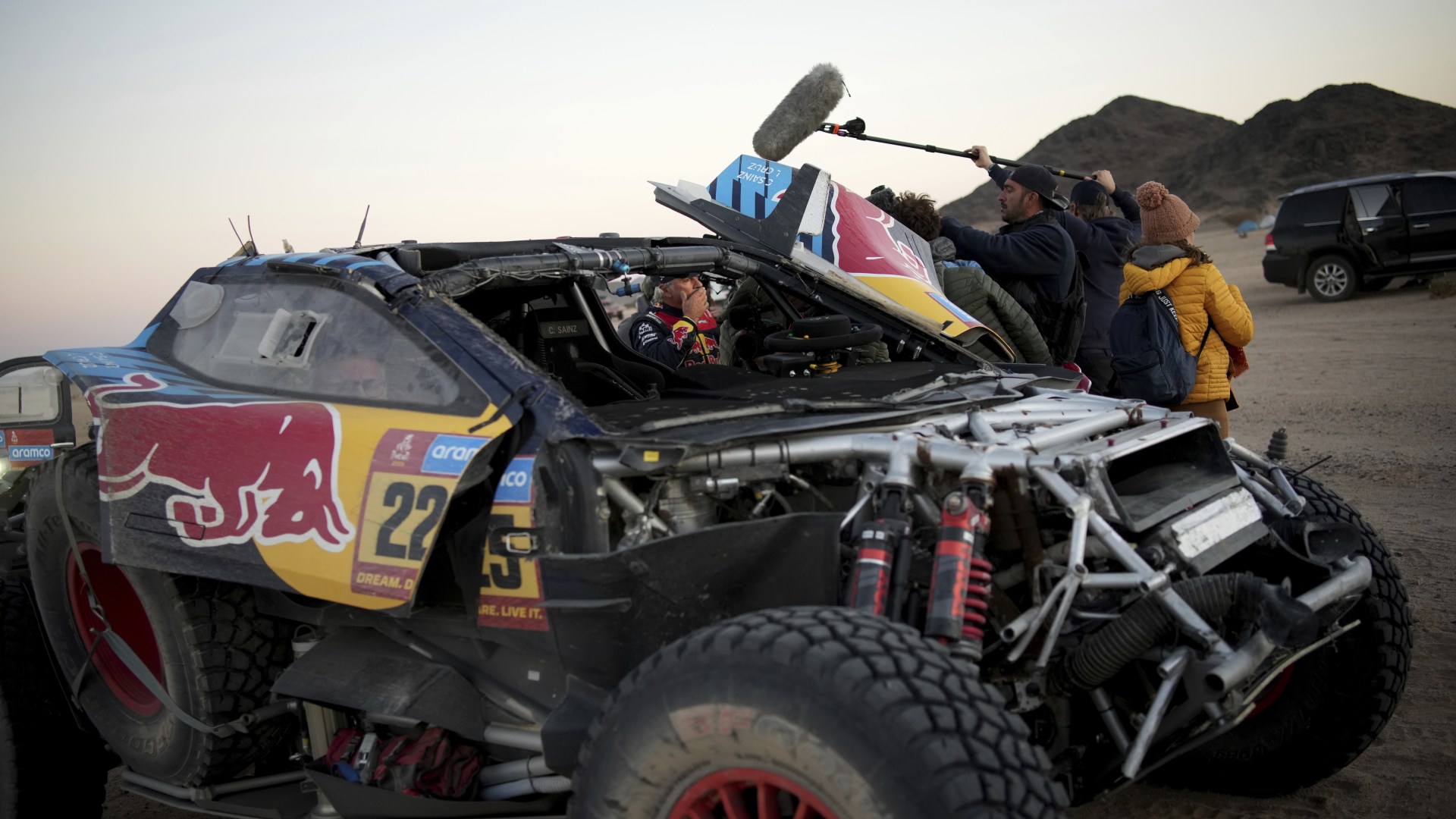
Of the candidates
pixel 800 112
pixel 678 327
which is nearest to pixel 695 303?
pixel 678 327

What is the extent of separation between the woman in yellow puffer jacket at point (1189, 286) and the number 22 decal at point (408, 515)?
161 inches

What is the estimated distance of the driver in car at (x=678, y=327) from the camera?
6605 millimetres

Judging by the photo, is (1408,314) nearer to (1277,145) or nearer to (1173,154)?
(1277,145)

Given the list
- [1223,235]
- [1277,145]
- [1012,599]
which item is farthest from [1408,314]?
[1277,145]

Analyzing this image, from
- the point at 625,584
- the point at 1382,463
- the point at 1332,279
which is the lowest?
the point at 1382,463

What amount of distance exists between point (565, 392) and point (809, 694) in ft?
4.18

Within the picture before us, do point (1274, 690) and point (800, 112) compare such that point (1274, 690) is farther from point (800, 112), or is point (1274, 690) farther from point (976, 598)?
point (800, 112)

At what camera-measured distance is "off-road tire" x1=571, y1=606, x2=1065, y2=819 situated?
2.35 m

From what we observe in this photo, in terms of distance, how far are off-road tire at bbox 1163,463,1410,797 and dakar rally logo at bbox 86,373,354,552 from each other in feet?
10.0

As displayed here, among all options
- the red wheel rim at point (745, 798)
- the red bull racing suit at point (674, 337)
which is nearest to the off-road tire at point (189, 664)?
the red wheel rim at point (745, 798)

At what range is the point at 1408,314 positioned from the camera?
15.1 meters

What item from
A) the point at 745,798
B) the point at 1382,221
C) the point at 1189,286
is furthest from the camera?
the point at 1382,221

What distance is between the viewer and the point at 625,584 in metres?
2.97

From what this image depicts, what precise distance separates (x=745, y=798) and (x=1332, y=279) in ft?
58.2
